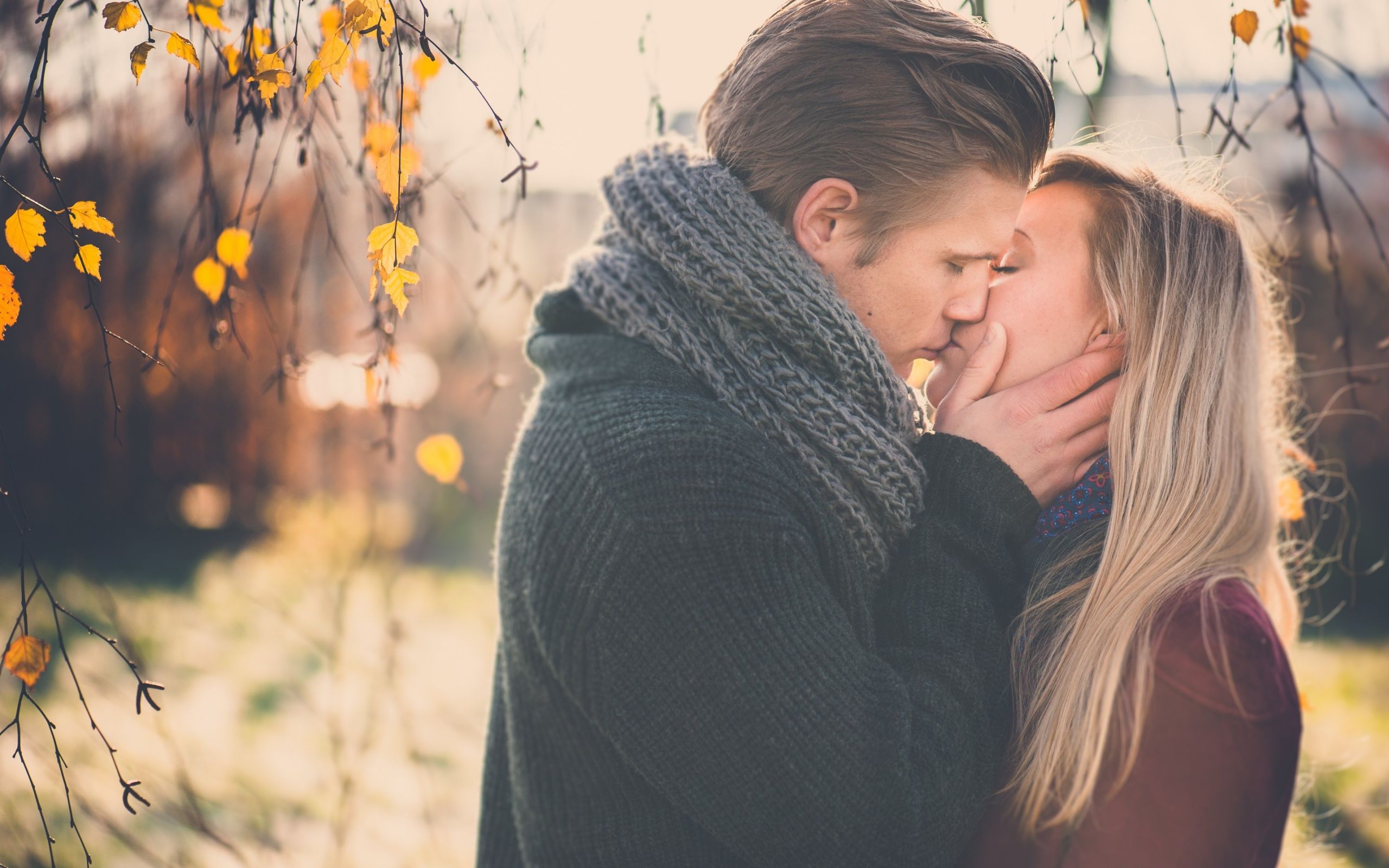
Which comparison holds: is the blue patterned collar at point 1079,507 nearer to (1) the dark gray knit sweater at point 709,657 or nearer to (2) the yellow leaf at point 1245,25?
(1) the dark gray knit sweater at point 709,657

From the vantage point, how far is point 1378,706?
5.04 meters

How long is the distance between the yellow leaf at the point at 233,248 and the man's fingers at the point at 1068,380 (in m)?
1.40

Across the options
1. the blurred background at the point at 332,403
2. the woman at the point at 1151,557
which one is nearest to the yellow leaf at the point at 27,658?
the blurred background at the point at 332,403

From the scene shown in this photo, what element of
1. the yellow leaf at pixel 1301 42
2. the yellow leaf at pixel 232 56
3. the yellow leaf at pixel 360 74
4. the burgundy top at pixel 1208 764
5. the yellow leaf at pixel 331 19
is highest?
the yellow leaf at pixel 360 74

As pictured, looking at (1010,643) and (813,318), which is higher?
(813,318)

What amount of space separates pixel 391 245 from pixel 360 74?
890 millimetres

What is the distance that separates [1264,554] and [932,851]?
2.39 feet

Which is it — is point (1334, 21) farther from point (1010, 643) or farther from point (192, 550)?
point (192, 550)

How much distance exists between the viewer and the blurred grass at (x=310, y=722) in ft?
9.67

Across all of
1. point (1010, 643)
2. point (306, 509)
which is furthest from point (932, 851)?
Result: point (306, 509)

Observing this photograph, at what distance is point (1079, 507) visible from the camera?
1631mm

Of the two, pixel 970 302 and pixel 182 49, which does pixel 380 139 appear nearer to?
pixel 182 49

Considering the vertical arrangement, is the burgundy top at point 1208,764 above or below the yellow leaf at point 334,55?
below

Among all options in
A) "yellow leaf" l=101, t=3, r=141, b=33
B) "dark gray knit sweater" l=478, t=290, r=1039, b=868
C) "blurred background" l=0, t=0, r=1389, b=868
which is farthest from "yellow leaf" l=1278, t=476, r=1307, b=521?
"yellow leaf" l=101, t=3, r=141, b=33
